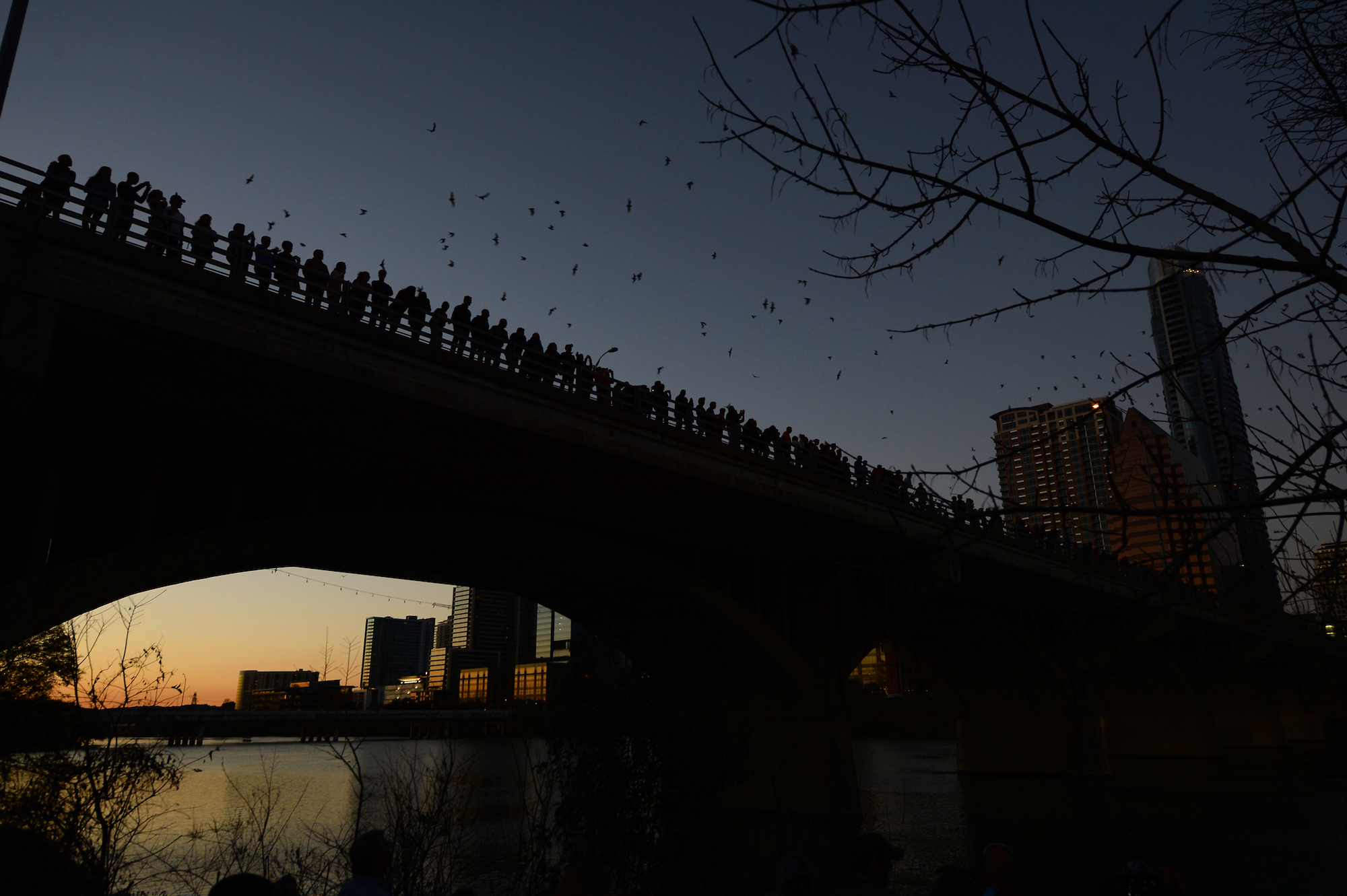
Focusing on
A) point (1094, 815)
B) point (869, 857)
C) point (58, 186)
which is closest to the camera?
point (869, 857)

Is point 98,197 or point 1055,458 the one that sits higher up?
point 98,197

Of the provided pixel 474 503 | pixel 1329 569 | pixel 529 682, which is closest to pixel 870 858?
pixel 1329 569

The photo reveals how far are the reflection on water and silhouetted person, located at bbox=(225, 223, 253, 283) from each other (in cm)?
1269

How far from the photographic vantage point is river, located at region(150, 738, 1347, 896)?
1816 centimetres

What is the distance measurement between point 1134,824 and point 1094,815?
7.54 ft

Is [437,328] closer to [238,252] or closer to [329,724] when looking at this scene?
[238,252]

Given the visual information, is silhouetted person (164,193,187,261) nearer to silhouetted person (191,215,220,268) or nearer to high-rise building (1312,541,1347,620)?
silhouetted person (191,215,220,268)

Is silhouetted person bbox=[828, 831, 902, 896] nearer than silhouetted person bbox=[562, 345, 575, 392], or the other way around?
silhouetted person bbox=[828, 831, 902, 896]

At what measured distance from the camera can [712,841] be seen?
14.9 m

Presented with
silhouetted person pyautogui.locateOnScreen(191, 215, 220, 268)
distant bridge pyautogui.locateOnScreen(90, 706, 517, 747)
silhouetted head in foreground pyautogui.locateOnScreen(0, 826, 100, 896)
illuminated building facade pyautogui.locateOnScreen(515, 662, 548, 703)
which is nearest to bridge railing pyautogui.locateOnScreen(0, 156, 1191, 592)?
silhouetted person pyautogui.locateOnScreen(191, 215, 220, 268)

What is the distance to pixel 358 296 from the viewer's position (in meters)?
13.9

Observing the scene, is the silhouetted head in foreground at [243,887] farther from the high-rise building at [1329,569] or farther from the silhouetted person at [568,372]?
the silhouetted person at [568,372]

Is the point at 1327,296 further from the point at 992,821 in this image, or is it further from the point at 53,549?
the point at 992,821

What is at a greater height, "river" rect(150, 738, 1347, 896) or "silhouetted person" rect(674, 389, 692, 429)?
"silhouetted person" rect(674, 389, 692, 429)
